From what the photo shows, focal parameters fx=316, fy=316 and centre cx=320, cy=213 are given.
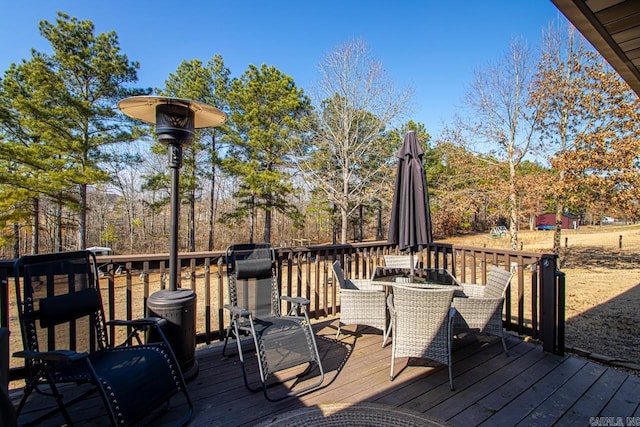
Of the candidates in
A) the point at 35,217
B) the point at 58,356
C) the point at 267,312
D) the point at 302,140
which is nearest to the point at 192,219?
the point at 35,217

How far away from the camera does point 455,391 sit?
2.44 meters

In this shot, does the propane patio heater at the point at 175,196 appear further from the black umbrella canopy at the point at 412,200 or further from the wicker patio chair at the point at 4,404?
the black umbrella canopy at the point at 412,200

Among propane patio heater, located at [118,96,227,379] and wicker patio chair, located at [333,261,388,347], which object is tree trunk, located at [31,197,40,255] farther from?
wicker patio chair, located at [333,261,388,347]

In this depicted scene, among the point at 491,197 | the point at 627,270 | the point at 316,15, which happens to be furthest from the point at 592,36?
the point at 627,270

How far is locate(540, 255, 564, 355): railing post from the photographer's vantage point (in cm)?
308

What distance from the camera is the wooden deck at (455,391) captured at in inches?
84.0

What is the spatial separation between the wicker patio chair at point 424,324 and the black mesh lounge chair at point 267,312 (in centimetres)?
78

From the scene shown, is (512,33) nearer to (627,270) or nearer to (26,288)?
(627,270)

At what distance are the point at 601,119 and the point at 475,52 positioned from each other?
4.44 m

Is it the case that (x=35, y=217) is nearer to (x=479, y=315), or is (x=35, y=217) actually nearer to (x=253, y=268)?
(x=253, y=268)

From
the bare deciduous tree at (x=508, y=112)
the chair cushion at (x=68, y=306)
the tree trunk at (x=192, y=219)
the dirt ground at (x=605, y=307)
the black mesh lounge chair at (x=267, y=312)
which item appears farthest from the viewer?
the tree trunk at (x=192, y=219)

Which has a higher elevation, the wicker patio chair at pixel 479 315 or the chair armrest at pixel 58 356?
the chair armrest at pixel 58 356

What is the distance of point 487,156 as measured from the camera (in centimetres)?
1149

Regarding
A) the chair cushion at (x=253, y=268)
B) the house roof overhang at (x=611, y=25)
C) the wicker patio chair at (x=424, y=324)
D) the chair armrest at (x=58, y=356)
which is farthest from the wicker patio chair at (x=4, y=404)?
the house roof overhang at (x=611, y=25)
